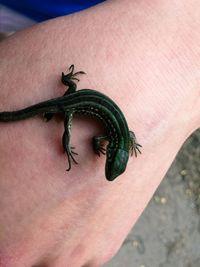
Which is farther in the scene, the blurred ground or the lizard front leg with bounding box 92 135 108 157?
the blurred ground

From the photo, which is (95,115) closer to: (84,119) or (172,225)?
(84,119)

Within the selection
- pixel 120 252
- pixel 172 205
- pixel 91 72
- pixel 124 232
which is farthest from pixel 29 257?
pixel 172 205

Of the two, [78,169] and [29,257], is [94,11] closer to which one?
[78,169]

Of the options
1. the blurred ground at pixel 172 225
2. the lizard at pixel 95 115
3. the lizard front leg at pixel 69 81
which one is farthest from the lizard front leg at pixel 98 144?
the blurred ground at pixel 172 225

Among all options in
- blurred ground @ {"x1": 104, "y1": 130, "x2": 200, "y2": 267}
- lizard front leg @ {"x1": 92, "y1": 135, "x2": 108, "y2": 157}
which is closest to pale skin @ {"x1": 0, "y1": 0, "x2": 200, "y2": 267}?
lizard front leg @ {"x1": 92, "y1": 135, "x2": 108, "y2": 157}

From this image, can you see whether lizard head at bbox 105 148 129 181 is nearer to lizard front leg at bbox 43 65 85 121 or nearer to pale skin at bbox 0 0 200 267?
pale skin at bbox 0 0 200 267

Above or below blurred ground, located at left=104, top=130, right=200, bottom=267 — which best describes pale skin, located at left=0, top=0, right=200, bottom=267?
above

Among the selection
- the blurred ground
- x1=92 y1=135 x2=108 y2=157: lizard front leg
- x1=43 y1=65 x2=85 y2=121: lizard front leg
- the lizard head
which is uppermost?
x1=43 y1=65 x2=85 y2=121: lizard front leg

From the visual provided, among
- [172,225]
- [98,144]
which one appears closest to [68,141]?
[98,144]
